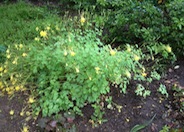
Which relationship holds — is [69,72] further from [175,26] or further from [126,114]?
[175,26]

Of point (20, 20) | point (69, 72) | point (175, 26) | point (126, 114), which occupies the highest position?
point (175, 26)

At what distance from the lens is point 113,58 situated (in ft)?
9.66

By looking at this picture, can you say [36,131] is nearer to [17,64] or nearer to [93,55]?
[17,64]

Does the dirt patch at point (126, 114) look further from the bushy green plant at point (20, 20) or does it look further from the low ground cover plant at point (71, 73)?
the bushy green plant at point (20, 20)

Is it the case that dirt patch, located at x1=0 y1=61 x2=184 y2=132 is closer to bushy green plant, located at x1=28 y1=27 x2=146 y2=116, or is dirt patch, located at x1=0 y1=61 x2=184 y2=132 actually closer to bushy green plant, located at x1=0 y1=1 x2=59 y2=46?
bushy green plant, located at x1=28 y1=27 x2=146 y2=116

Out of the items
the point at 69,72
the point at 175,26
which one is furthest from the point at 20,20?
the point at 175,26

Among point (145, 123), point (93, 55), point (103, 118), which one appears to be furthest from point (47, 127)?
point (145, 123)

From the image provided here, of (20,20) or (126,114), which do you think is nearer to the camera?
(126,114)

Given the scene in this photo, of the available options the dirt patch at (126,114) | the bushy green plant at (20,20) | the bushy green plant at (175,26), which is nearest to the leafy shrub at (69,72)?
the dirt patch at (126,114)

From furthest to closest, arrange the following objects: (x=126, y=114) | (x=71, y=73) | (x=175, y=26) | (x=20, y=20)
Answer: (x=20, y=20) → (x=175, y=26) → (x=126, y=114) → (x=71, y=73)

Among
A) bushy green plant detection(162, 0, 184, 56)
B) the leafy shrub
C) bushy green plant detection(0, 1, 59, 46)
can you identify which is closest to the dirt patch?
the leafy shrub

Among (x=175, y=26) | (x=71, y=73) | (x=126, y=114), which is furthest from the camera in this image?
(x=175, y=26)

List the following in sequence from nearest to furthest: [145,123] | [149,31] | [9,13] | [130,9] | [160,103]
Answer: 1. [145,123]
2. [160,103]
3. [149,31]
4. [130,9]
5. [9,13]

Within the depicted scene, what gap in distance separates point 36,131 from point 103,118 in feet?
2.38
